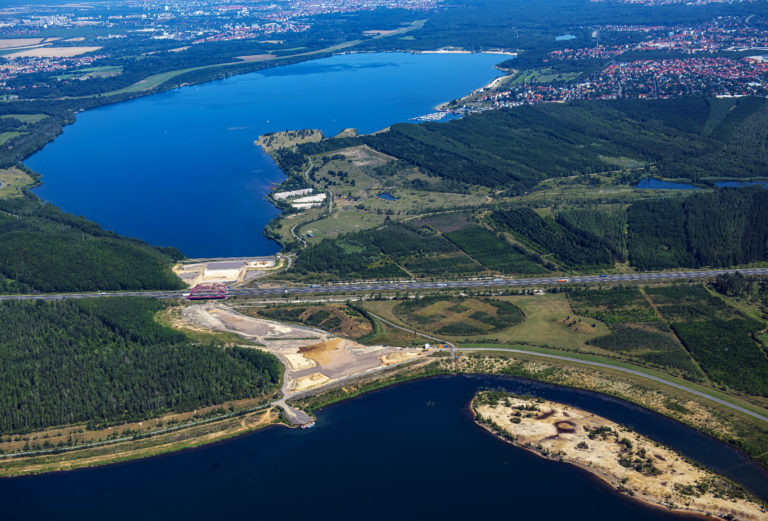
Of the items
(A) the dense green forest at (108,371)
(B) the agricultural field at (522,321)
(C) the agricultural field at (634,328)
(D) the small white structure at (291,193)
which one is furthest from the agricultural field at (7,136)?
(C) the agricultural field at (634,328)

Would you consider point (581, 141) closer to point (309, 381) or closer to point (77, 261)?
point (309, 381)

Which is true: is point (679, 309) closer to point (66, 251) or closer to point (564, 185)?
point (564, 185)

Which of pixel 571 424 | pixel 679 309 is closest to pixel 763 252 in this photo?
pixel 679 309

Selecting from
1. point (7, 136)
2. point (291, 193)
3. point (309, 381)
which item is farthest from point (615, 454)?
point (7, 136)

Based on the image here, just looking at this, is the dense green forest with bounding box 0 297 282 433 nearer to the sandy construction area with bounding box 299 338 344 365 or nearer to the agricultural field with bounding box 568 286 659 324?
the sandy construction area with bounding box 299 338 344 365

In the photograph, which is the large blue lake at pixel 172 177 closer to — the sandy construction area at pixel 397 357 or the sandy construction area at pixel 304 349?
the sandy construction area at pixel 304 349

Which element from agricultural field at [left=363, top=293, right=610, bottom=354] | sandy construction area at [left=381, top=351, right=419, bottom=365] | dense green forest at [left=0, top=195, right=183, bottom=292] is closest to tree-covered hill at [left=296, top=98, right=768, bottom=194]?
agricultural field at [left=363, top=293, right=610, bottom=354]

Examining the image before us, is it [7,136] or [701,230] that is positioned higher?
[7,136]
